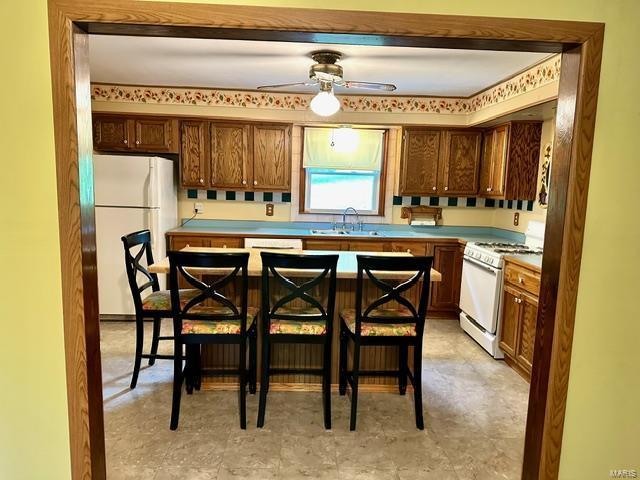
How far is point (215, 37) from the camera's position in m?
1.50

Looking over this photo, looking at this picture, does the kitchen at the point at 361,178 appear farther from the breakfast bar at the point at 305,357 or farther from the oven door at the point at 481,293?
the breakfast bar at the point at 305,357

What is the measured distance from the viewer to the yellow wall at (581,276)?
142 centimetres

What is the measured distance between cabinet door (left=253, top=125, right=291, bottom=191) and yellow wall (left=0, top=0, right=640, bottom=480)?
3075 millimetres

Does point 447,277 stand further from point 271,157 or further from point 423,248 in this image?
point 271,157

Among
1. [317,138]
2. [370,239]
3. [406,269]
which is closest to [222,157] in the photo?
[317,138]

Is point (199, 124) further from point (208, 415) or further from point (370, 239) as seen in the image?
point (208, 415)

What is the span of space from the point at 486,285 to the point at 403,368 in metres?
1.34

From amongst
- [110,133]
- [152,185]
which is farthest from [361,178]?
[110,133]

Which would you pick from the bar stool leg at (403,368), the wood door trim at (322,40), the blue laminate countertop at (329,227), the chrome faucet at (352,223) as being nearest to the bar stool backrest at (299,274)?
the bar stool leg at (403,368)

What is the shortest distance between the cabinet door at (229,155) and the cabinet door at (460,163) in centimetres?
214

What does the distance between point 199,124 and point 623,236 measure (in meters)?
3.88

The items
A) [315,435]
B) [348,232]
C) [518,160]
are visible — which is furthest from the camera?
[348,232]

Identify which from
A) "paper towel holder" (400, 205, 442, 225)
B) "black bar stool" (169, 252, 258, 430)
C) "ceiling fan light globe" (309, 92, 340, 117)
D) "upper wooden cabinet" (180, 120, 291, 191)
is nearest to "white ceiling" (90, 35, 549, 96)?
"ceiling fan light globe" (309, 92, 340, 117)

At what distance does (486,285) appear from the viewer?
3602 millimetres
